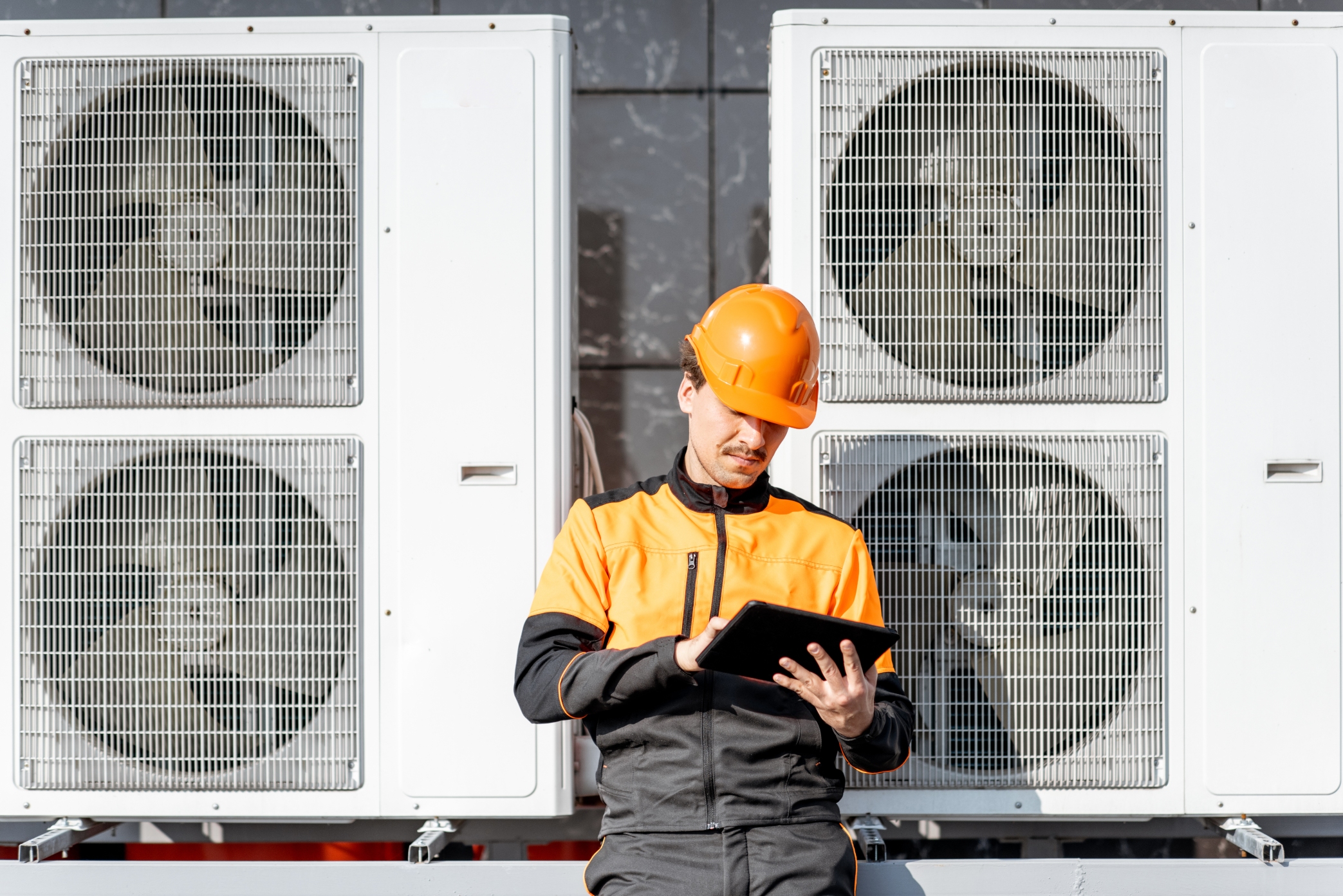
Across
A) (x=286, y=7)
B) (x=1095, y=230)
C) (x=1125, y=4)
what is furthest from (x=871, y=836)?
(x=286, y=7)

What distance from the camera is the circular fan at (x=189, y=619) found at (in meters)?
1.65

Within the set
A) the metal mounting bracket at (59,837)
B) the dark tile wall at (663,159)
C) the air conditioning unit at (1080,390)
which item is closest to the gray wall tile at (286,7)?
the dark tile wall at (663,159)

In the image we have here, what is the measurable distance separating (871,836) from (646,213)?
165 cm

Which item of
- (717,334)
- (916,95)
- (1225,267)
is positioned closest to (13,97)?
(717,334)

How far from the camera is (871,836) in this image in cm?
166

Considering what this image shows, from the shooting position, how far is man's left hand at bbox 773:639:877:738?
121 centimetres

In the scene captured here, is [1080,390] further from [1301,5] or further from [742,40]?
[1301,5]

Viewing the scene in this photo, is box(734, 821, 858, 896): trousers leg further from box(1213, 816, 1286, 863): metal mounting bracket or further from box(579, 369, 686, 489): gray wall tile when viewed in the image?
box(579, 369, 686, 489): gray wall tile

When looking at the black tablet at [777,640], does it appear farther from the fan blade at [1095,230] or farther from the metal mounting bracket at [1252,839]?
the metal mounting bracket at [1252,839]

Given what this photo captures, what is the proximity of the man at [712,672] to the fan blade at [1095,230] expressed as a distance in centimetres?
55

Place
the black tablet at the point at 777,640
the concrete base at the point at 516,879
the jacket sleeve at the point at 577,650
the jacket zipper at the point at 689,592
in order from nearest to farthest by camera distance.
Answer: the black tablet at the point at 777,640 → the jacket sleeve at the point at 577,650 → the jacket zipper at the point at 689,592 → the concrete base at the point at 516,879

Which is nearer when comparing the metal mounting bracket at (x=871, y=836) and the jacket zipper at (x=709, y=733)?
the jacket zipper at (x=709, y=733)

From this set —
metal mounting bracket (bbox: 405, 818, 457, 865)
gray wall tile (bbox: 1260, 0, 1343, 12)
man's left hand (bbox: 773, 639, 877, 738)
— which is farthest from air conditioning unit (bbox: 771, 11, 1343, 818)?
gray wall tile (bbox: 1260, 0, 1343, 12)

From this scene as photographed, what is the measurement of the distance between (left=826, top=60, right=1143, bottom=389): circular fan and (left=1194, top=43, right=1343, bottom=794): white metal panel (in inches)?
7.6
